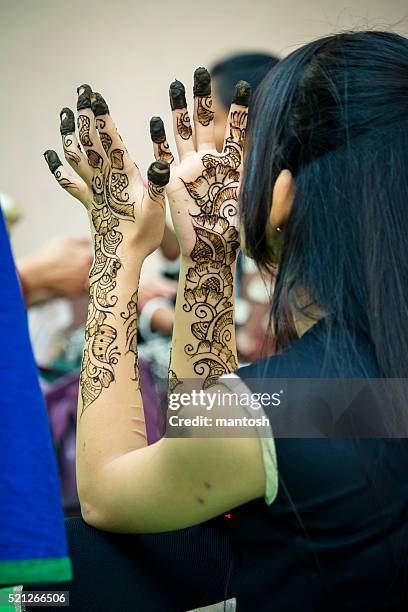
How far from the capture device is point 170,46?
3.30 m

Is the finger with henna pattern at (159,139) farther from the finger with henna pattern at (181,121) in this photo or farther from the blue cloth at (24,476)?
the blue cloth at (24,476)

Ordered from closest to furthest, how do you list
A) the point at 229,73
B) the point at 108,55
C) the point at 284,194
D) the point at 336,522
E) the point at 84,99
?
1. the point at 336,522
2. the point at 284,194
3. the point at 84,99
4. the point at 229,73
5. the point at 108,55

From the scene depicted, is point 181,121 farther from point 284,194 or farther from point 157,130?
point 284,194

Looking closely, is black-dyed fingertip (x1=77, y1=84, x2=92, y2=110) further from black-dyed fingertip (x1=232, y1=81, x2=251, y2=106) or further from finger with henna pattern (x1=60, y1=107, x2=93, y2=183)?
black-dyed fingertip (x1=232, y1=81, x2=251, y2=106)

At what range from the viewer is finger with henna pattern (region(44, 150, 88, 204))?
112cm

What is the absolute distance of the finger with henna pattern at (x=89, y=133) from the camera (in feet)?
3.54

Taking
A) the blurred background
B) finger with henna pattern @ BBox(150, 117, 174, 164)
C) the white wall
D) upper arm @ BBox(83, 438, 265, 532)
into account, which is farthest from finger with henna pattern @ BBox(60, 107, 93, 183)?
the white wall

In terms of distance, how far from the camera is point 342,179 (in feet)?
3.10

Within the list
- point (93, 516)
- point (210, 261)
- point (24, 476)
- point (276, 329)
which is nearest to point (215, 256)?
point (210, 261)

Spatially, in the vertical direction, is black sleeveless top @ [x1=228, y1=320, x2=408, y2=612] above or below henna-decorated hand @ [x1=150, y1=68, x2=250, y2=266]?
below

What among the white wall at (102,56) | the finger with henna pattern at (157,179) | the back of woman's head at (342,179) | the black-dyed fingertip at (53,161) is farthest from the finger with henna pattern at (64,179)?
the white wall at (102,56)

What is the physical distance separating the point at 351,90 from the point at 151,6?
2.50 metres

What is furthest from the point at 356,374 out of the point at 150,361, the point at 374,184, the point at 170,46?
the point at 170,46

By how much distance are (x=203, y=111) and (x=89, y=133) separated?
0.15 metres
